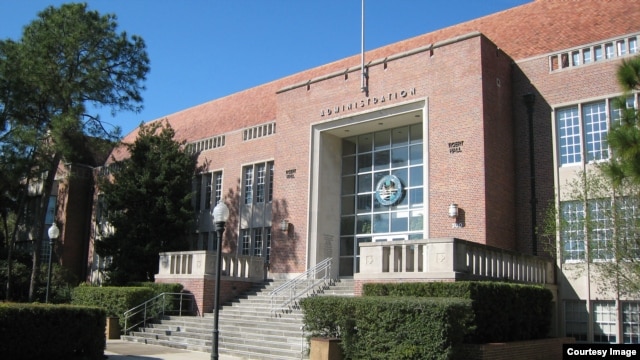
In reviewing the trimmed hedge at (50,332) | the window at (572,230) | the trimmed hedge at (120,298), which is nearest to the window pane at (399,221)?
the window at (572,230)

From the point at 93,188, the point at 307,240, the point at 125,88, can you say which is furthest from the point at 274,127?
the point at 93,188

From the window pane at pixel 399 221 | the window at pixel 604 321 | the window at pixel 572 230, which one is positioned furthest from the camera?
the window pane at pixel 399 221

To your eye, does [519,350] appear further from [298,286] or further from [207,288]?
[207,288]

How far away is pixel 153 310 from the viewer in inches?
856

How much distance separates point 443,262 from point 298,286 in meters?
7.61

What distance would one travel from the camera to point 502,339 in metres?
14.8

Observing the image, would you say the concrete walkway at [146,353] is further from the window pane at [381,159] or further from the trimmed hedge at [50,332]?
the window pane at [381,159]

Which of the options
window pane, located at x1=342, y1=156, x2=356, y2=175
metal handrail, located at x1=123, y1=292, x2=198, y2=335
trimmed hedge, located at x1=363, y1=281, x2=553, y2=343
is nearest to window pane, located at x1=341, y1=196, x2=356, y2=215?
window pane, located at x1=342, y1=156, x2=356, y2=175

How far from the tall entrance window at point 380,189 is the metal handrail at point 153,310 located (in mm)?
6046

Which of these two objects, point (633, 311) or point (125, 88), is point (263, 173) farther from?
point (633, 311)

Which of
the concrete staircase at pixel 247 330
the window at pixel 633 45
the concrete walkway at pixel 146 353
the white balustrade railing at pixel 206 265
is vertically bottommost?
the concrete walkway at pixel 146 353

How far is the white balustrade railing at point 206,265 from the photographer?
22.1 meters

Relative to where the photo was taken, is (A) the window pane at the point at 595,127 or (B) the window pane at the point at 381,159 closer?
(A) the window pane at the point at 595,127

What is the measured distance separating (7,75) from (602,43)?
24298 millimetres
